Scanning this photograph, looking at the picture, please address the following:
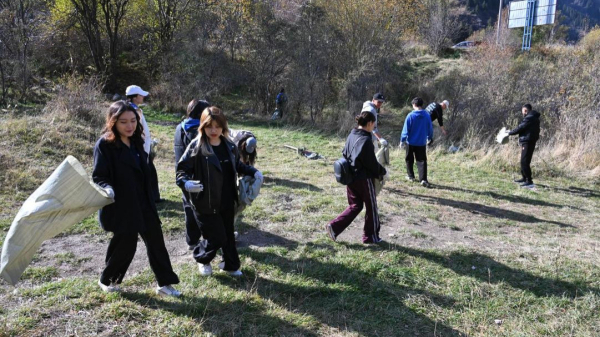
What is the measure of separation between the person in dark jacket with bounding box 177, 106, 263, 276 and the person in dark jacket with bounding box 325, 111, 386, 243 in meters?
1.36

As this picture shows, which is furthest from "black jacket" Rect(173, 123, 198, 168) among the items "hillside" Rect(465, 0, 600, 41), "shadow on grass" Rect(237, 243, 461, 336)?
"hillside" Rect(465, 0, 600, 41)

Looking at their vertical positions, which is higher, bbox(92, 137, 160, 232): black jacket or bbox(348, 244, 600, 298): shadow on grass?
bbox(92, 137, 160, 232): black jacket

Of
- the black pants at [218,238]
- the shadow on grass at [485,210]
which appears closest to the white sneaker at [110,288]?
the black pants at [218,238]

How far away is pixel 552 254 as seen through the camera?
4.79 metres

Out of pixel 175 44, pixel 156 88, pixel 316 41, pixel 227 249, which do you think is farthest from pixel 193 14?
pixel 227 249

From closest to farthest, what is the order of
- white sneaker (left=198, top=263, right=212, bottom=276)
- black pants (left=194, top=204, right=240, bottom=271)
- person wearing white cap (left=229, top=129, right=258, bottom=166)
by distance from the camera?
black pants (left=194, top=204, right=240, bottom=271) < white sneaker (left=198, top=263, right=212, bottom=276) < person wearing white cap (left=229, top=129, right=258, bottom=166)

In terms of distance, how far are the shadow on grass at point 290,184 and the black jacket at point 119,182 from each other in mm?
4280

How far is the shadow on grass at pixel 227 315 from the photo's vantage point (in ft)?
10.4

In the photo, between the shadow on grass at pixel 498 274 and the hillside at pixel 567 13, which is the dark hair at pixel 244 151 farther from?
the hillside at pixel 567 13

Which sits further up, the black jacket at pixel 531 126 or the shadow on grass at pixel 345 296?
the black jacket at pixel 531 126

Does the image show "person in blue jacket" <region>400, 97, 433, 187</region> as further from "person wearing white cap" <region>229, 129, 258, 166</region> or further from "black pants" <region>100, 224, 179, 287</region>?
"black pants" <region>100, 224, 179, 287</region>

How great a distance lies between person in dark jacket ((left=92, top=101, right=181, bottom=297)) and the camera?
3145 millimetres

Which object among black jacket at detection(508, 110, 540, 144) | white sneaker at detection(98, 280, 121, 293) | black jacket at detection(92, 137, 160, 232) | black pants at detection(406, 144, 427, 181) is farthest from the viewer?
black jacket at detection(508, 110, 540, 144)

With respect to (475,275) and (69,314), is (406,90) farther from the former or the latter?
(69,314)
